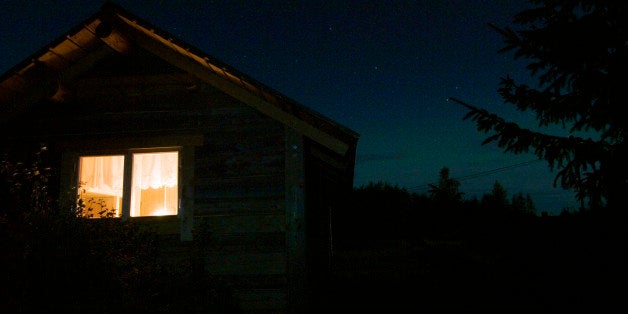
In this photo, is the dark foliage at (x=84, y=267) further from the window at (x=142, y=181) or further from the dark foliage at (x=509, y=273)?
the dark foliage at (x=509, y=273)

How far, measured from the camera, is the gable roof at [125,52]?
7.00m

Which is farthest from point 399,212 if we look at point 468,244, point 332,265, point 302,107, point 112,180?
point 302,107

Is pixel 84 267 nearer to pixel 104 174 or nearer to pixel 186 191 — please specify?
pixel 186 191

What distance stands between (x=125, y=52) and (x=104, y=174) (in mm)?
3523

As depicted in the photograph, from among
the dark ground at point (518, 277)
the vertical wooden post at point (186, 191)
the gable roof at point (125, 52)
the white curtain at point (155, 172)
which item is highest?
the gable roof at point (125, 52)

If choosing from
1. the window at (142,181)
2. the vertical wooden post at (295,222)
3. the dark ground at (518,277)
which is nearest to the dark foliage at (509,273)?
the dark ground at (518,277)

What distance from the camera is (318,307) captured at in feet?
33.7

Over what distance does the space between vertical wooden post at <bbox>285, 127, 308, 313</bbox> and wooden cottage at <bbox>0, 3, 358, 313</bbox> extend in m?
0.02

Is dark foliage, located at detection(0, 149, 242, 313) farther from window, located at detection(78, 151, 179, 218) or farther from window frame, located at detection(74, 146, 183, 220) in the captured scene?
window, located at detection(78, 151, 179, 218)

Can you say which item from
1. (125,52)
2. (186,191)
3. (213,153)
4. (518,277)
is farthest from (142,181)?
(518,277)

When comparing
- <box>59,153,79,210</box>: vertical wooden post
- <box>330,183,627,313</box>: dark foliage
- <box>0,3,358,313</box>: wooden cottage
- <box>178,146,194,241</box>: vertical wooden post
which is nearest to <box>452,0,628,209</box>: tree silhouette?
<box>330,183,627,313</box>: dark foliage

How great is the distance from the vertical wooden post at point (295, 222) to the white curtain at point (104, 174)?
15.6 feet

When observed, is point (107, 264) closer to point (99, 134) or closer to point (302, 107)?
point (99, 134)

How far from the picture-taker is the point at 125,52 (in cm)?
820
